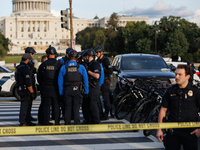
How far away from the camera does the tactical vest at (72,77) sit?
24.2 feet

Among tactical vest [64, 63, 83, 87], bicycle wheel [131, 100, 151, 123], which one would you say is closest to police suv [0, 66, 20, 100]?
tactical vest [64, 63, 83, 87]

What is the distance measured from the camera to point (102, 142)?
6.80 m

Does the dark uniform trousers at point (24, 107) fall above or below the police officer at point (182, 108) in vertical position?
below

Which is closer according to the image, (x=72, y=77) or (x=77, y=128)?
(x=77, y=128)

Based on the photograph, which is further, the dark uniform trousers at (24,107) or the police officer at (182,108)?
the dark uniform trousers at (24,107)

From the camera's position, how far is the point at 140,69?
11266 mm

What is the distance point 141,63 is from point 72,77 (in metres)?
4.66

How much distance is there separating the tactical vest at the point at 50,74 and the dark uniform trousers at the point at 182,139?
13.2 ft

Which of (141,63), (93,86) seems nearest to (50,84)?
(93,86)

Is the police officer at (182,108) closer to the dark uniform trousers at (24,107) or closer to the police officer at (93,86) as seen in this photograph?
the police officer at (93,86)

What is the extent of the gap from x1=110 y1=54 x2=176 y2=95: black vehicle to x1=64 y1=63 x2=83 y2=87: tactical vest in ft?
9.52

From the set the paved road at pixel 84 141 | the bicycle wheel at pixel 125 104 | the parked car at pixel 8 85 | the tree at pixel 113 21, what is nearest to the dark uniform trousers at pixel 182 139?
the paved road at pixel 84 141

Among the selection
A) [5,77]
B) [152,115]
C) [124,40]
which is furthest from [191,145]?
[124,40]

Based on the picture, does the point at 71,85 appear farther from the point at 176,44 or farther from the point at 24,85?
the point at 176,44
